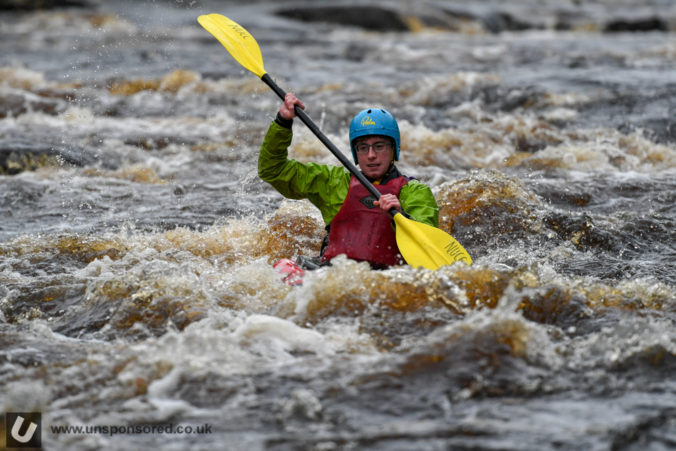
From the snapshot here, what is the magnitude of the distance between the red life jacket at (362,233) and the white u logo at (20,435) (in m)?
2.22

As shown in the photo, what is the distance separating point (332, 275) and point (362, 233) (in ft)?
2.15

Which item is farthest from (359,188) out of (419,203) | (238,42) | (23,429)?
(23,429)

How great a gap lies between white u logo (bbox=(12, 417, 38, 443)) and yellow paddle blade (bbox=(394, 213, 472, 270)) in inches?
88.2

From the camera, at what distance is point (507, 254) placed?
562cm

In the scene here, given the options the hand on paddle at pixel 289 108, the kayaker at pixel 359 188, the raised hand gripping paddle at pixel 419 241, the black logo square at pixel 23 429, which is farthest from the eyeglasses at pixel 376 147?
the black logo square at pixel 23 429

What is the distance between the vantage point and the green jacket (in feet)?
16.0

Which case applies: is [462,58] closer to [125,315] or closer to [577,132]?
[577,132]

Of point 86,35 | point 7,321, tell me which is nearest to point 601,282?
point 7,321

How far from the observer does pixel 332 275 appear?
4258 mm

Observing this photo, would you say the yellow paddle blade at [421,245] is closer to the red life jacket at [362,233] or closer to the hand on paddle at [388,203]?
the hand on paddle at [388,203]

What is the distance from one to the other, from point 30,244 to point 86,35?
1517cm

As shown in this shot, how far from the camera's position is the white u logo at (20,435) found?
9.73 feet

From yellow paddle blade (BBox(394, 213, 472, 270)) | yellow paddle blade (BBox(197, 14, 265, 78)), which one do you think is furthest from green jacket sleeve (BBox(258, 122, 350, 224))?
yellow paddle blade (BBox(197, 14, 265, 78))

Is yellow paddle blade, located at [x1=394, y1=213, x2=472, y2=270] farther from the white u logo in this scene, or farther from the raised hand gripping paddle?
the white u logo
